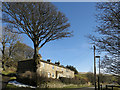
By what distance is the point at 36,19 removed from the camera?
20734 mm

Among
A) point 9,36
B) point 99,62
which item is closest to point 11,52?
point 9,36

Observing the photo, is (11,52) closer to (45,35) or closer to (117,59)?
(45,35)

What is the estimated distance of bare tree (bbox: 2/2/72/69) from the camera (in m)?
20.3

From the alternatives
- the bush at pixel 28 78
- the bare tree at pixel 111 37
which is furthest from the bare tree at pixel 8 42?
the bare tree at pixel 111 37

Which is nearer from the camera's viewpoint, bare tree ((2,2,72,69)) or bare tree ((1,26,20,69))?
bare tree ((2,2,72,69))

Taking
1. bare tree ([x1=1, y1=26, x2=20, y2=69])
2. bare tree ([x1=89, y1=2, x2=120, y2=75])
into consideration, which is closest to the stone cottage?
bare tree ([x1=1, y1=26, x2=20, y2=69])

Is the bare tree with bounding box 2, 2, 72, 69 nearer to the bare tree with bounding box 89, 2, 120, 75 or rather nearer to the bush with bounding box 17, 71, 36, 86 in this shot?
the bush with bounding box 17, 71, 36, 86

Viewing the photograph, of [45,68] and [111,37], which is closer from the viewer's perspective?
[111,37]

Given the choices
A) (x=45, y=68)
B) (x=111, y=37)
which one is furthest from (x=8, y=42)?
(x=111, y=37)

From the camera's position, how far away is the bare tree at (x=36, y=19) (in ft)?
66.5

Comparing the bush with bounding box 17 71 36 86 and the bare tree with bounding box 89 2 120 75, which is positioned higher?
the bare tree with bounding box 89 2 120 75

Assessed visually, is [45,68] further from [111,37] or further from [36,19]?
[111,37]

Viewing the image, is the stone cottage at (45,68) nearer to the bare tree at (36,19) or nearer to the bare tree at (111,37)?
→ the bare tree at (36,19)

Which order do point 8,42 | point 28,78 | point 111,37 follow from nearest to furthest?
point 111,37, point 28,78, point 8,42
